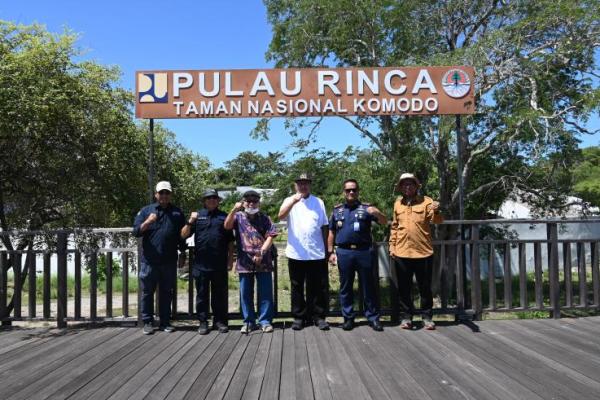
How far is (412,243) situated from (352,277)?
2.33 feet

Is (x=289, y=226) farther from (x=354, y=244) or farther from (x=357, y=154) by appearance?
(x=357, y=154)

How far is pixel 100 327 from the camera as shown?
16.7ft

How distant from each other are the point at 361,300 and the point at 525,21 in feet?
26.8

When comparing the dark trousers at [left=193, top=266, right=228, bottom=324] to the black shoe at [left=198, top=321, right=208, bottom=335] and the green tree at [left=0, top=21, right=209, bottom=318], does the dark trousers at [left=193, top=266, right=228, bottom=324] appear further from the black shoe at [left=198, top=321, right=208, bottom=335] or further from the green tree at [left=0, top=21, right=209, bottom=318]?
the green tree at [left=0, top=21, right=209, bottom=318]

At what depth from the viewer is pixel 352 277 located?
4.71m

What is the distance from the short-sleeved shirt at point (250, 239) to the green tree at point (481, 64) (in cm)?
530

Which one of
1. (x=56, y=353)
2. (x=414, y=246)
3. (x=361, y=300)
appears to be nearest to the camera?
(x=56, y=353)

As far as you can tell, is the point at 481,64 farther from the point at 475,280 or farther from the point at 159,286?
the point at 159,286

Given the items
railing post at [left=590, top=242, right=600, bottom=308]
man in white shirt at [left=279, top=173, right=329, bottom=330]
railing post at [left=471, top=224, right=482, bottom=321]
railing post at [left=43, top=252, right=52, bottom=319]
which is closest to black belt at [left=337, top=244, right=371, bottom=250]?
man in white shirt at [left=279, top=173, right=329, bottom=330]

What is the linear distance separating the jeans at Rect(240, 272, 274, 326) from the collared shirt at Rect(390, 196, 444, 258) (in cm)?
141

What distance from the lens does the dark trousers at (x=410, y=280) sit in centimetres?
468

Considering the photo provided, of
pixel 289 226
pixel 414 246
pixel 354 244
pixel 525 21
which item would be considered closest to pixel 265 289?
pixel 289 226

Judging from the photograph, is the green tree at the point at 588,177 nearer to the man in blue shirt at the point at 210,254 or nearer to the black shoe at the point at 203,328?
the man in blue shirt at the point at 210,254

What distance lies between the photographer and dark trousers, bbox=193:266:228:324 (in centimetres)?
466
